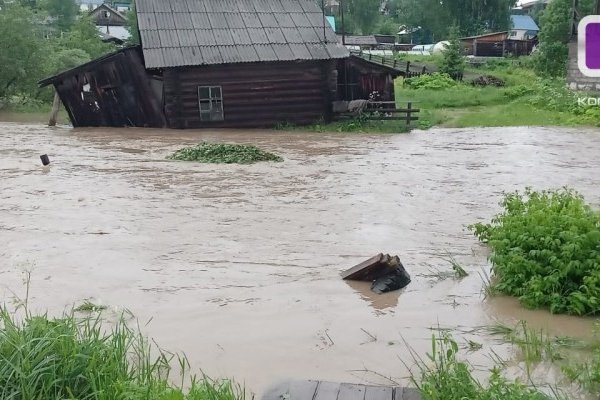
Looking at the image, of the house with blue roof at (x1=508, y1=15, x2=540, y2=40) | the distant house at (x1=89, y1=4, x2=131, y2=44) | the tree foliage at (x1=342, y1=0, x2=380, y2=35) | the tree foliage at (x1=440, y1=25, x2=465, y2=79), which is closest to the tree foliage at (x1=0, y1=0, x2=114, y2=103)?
the tree foliage at (x1=440, y1=25, x2=465, y2=79)

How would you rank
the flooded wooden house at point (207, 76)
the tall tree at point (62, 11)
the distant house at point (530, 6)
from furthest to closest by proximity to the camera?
the distant house at point (530, 6)
the tall tree at point (62, 11)
the flooded wooden house at point (207, 76)

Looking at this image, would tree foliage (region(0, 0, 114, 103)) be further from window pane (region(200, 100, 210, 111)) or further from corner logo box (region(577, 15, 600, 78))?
corner logo box (region(577, 15, 600, 78))

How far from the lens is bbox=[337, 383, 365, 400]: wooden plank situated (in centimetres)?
419

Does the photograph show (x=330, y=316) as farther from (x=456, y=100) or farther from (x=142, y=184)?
(x=456, y=100)

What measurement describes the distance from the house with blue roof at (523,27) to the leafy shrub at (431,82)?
3236 cm

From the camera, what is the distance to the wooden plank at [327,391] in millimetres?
4203

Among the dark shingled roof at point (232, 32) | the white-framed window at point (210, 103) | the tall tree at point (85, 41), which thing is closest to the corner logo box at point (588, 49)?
the dark shingled roof at point (232, 32)

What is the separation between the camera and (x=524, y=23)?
69.4 meters

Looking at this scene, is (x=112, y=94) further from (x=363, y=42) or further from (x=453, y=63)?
(x=363, y=42)

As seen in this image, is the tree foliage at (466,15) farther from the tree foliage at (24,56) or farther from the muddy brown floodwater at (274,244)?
the muddy brown floodwater at (274,244)

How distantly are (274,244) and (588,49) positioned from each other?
76.8ft

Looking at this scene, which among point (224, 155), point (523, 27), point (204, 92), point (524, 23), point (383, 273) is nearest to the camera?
point (383, 273)

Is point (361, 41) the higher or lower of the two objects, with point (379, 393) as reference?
higher

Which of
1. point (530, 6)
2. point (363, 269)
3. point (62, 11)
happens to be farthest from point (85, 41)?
point (530, 6)
